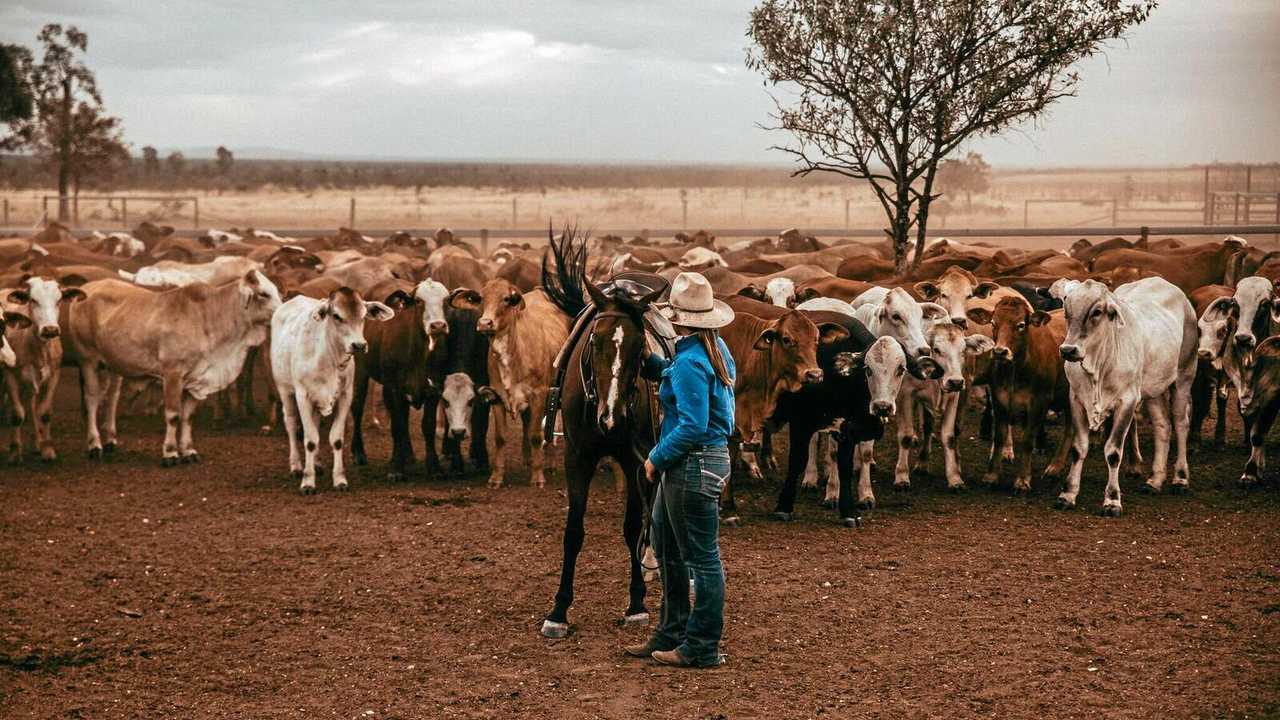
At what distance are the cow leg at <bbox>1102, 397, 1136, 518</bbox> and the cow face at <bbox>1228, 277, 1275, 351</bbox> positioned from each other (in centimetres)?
175

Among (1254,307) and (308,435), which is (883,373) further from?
(308,435)

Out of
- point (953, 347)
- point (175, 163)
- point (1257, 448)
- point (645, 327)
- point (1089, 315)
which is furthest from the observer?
point (175, 163)

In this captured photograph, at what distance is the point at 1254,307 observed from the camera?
1223 cm

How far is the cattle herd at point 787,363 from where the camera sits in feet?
36.1

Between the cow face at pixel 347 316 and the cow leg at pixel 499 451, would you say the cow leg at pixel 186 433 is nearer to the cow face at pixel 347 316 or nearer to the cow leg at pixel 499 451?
the cow face at pixel 347 316

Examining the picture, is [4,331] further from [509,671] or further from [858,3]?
[858,3]

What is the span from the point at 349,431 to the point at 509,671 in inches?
344

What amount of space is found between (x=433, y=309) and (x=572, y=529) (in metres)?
5.45

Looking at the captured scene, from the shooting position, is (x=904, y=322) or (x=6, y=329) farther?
(x=6, y=329)

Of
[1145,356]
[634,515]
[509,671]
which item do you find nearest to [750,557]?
[634,515]

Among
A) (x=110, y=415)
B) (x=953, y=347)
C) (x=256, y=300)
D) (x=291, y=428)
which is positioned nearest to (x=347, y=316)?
(x=291, y=428)

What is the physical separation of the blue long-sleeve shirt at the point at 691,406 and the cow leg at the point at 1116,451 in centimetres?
517

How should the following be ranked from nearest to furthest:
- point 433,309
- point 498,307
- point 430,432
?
point 498,307 < point 433,309 < point 430,432

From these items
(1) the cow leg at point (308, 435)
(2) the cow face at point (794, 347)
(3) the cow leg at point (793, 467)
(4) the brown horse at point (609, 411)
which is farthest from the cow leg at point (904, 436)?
(1) the cow leg at point (308, 435)
